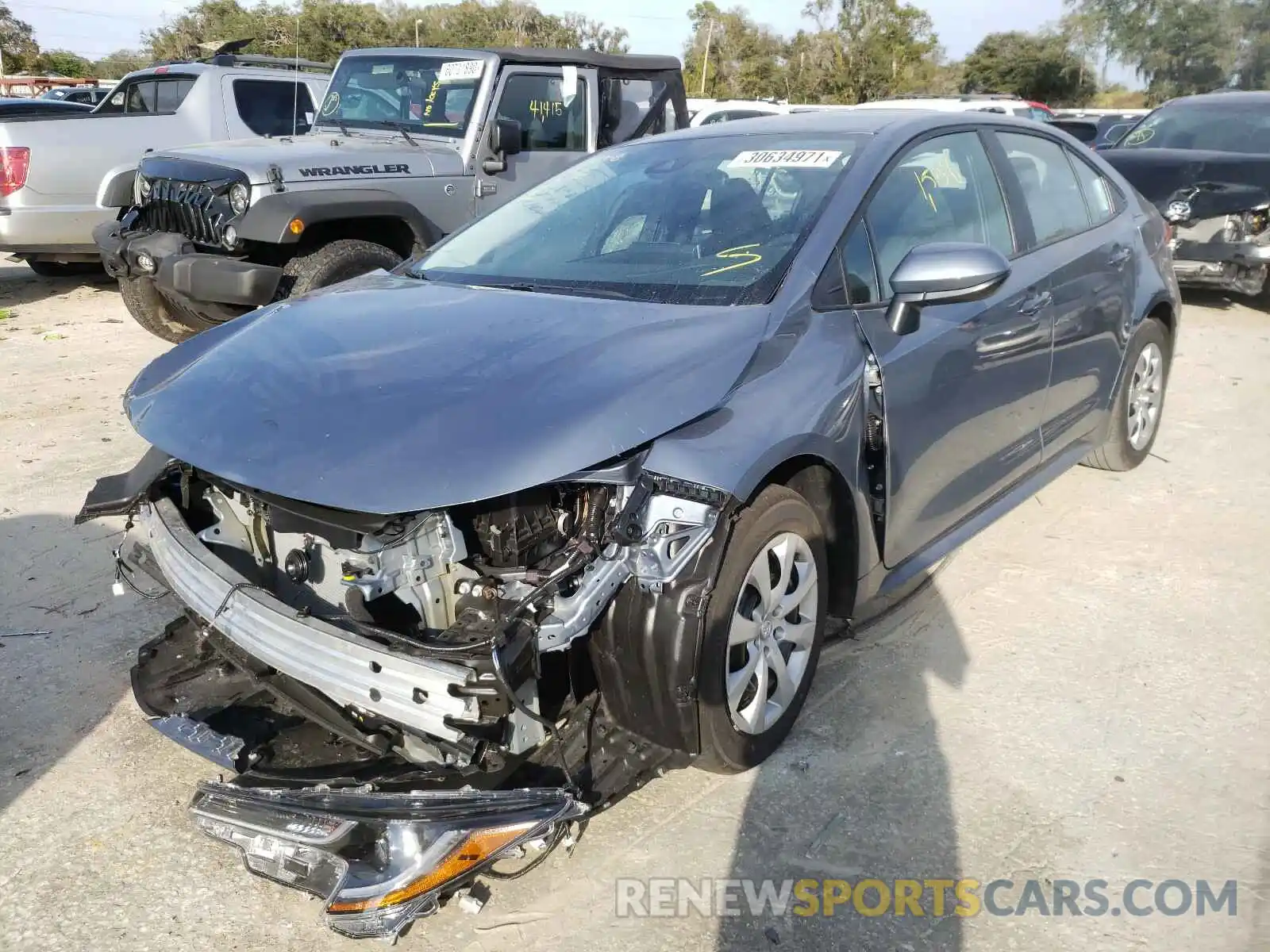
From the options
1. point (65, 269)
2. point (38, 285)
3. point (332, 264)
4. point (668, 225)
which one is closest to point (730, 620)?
point (668, 225)

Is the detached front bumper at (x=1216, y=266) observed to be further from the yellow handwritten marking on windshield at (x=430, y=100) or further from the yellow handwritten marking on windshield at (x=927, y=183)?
the yellow handwritten marking on windshield at (x=927, y=183)

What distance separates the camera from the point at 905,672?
3426 millimetres

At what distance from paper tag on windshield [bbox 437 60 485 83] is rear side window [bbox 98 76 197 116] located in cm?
340

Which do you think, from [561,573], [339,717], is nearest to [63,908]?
[339,717]

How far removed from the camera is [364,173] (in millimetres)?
6504

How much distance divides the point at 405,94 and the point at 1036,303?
523cm

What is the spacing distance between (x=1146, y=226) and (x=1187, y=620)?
2.04 m

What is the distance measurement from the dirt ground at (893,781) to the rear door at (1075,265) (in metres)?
0.65

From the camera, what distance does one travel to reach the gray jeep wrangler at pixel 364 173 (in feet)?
20.1

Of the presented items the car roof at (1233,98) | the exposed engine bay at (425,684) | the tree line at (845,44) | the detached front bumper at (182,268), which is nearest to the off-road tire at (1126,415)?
the exposed engine bay at (425,684)

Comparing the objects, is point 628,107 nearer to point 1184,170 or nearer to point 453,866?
point 1184,170

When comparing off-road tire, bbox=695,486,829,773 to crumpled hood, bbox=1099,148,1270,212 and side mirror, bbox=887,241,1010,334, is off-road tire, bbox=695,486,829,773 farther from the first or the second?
crumpled hood, bbox=1099,148,1270,212

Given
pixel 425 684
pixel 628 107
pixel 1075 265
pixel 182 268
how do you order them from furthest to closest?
pixel 628 107 → pixel 182 268 → pixel 1075 265 → pixel 425 684

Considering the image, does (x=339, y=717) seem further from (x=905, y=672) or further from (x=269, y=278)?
(x=269, y=278)
